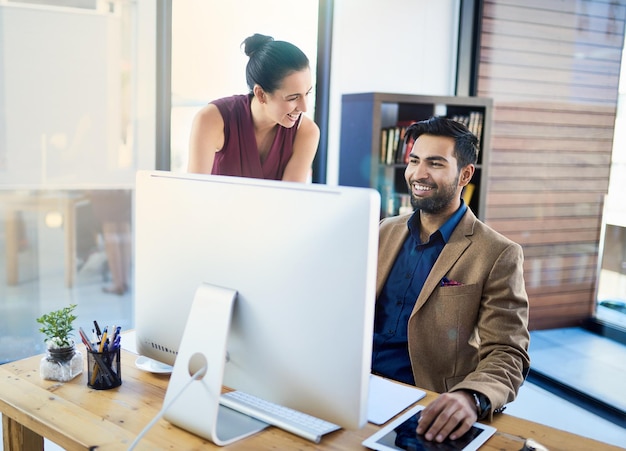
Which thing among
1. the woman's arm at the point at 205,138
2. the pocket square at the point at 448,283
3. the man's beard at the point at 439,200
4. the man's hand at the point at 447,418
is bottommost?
the man's hand at the point at 447,418

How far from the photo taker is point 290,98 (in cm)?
237

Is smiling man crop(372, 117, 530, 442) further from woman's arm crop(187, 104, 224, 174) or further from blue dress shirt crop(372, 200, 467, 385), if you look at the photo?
woman's arm crop(187, 104, 224, 174)

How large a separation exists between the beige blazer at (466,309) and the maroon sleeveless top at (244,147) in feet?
3.78

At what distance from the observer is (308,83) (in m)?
2.37

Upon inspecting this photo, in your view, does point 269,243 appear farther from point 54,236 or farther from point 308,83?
point 54,236

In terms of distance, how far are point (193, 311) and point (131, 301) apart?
7.90 feet

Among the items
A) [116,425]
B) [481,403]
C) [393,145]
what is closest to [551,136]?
[393,145]

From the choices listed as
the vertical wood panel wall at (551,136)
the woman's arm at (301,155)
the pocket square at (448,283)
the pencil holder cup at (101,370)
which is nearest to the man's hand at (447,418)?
the pocket square at (448,283)

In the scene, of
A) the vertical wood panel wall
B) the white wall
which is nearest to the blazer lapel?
the vertical wood panel wall

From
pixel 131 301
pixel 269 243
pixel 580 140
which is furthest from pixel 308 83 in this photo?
pixel 580 140

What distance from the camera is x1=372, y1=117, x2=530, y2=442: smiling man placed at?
1.41m

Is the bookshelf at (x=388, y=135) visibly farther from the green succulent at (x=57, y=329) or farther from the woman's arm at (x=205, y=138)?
the green succulent at (x=57, y=329)

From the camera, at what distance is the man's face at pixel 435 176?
1794 millimetres

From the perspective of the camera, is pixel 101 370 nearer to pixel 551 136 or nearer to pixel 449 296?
pixel 449 296
